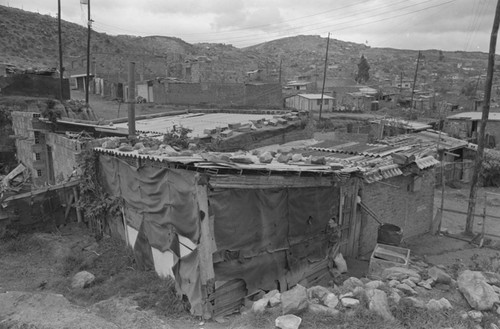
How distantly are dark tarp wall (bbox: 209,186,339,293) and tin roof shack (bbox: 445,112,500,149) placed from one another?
25.4 metres

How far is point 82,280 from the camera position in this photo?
323 inches

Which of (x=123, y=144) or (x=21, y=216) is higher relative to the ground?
(x=123, y=144)

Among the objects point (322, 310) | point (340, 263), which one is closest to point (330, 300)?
point (322, 310)

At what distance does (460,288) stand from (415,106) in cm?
5037

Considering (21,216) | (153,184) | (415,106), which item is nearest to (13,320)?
(153,184)

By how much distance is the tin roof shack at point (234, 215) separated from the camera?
711cm

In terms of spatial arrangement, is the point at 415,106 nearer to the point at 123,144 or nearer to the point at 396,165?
the point at 396,165

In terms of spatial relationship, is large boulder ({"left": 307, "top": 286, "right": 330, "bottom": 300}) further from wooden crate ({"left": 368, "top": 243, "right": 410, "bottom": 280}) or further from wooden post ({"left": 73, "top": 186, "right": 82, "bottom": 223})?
wooden post ({"left": 73, "top": 186, "right": 82, "bottom": 223})

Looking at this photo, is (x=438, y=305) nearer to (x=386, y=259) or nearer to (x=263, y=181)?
(x=386, y=259)

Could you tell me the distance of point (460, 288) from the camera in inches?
273

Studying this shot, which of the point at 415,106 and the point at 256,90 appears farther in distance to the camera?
the point at 415,106

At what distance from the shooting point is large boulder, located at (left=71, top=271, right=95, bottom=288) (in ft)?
26.7

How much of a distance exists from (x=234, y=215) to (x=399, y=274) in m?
3.51

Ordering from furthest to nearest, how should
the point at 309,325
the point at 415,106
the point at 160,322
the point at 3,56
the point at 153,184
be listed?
the point at 415,106, the point at 3,56, the point at 153,184, the point at 160,322, the point at 309,325
